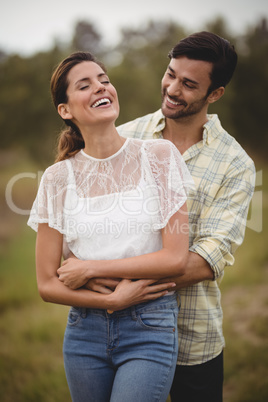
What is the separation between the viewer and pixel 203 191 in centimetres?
213

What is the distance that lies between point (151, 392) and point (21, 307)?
4238 millimetres

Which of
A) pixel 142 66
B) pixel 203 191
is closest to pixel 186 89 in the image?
pixel 203 191

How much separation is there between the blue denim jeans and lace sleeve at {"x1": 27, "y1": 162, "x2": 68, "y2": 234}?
0.42 meters

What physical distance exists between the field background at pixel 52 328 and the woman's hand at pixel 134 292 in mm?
2029

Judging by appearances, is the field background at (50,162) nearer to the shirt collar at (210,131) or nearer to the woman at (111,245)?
the woman at (111,245)

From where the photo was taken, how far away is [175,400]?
7.59 feet

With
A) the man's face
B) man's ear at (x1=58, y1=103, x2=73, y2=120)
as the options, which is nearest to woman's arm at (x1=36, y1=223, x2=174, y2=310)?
man's ear at (x1=58, y1=103, x2=73, y2=120)

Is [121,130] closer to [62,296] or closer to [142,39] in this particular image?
[62,296]

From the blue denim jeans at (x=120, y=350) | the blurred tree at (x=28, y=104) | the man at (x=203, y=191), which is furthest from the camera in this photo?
the blurred tree at (x=28, y=104)

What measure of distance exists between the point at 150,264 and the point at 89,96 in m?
0.79

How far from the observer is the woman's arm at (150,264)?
1.69 metres

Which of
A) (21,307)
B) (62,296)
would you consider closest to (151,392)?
(62,296)

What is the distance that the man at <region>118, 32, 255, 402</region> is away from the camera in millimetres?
2043

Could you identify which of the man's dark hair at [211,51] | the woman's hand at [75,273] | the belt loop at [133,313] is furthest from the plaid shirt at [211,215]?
the woman's hand at [75,273]
